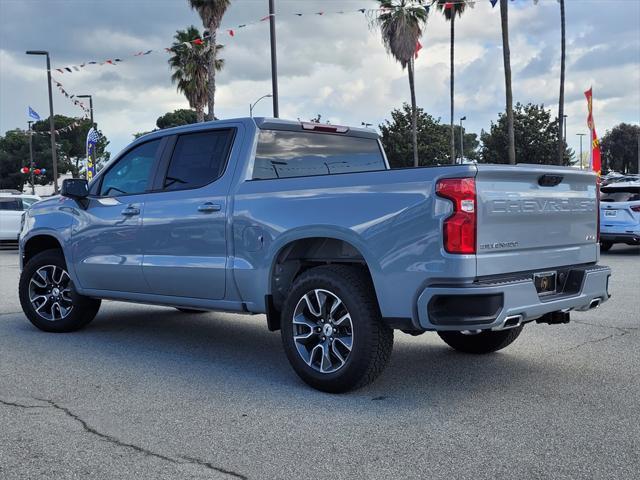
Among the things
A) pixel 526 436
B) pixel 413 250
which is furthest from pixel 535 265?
pixel 526 436

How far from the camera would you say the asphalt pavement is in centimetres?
363

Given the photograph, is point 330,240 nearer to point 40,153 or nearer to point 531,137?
point 531,137

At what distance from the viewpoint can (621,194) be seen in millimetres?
15430

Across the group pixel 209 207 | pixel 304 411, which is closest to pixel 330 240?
pixel 209 207

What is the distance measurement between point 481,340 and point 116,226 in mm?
3338

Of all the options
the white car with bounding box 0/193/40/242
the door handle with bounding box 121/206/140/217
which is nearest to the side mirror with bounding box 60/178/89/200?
the door handle with bounding box 121/206/140/217

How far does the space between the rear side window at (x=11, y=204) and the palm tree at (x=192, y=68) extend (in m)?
16.3

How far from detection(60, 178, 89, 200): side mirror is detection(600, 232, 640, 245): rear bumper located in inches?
453

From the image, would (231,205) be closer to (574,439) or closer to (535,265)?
(535,265)

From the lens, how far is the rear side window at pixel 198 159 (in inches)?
232

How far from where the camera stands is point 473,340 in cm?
607

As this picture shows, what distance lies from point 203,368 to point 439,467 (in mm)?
2675

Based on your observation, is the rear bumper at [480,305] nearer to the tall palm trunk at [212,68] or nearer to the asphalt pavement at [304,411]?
the asphalt pavement at [304,411]

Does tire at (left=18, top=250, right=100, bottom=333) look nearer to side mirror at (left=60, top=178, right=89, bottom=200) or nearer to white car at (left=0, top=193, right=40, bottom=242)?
side mirror at (left=60, top=178, right=89, bottom=200)
